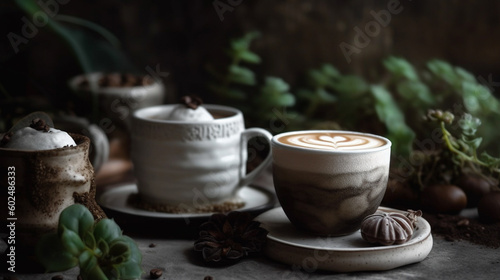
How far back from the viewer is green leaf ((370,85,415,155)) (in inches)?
64.7

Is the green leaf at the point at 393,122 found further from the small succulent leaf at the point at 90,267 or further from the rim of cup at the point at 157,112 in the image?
the small succulent leaf at the point at 90,267

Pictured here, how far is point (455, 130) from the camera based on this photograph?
1.52 metres

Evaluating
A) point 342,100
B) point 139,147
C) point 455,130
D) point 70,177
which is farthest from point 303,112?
point 70,177

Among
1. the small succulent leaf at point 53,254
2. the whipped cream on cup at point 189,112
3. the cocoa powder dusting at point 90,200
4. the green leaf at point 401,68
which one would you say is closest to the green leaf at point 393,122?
the green leaf at point 401,68

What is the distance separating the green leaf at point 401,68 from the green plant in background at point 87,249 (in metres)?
1.15

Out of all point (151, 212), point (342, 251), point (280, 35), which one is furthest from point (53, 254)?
point (280, 35)

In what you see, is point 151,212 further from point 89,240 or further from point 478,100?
point 478,100

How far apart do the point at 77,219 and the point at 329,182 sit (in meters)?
0.40

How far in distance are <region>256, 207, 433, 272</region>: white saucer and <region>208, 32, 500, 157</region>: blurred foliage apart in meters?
0.62

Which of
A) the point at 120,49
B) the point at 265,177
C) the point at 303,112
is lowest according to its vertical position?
the point at 265,177

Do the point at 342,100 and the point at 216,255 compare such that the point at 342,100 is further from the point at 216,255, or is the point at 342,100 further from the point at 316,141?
the point at 216,255

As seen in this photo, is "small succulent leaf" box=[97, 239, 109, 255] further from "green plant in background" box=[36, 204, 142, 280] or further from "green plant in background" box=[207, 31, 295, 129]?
"green plant in background" box=[207, 31, 295, 129]

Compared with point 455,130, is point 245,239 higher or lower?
lower

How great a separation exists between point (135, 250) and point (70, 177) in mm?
167
